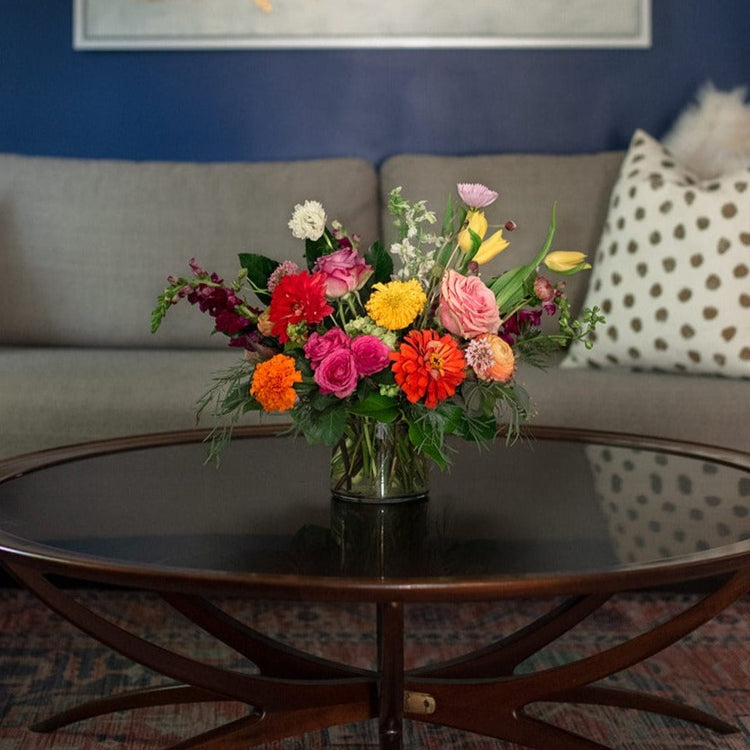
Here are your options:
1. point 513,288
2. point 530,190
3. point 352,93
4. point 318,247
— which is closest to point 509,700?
point 513,288

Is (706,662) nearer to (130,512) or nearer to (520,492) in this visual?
(520,492)

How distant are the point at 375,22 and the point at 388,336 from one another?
Result: 6.84 feet

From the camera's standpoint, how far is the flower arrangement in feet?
4.32

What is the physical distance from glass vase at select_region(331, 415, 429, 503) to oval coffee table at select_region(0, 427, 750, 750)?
0.07 ft

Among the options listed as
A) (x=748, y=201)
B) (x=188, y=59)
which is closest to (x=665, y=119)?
(x=748, y=201)

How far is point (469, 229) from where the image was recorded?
1.40 m

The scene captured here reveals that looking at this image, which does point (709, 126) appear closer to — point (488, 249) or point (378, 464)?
point (488, 249)

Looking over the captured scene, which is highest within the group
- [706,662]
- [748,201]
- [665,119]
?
[665,119]

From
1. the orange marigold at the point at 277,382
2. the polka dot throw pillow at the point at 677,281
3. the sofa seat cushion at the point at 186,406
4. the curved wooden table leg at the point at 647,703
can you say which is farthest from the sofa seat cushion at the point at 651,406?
the orange marigold at the point at 277,382

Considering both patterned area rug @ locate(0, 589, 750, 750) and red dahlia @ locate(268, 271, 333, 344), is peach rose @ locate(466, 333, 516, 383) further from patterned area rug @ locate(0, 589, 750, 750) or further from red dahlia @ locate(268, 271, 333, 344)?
patterned area rug @ locate(0, 589, 750, 750)

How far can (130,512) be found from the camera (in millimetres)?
1351

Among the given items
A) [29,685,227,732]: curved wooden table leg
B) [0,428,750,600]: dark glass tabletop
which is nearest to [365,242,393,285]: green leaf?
[0,428,750,600]: dark glass tabletop

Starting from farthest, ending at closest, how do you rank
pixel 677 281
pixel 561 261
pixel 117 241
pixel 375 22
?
pixel 375 22 → pixel 117 241 → pixel 677 281 → pixel 561 261

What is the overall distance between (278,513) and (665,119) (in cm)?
228
